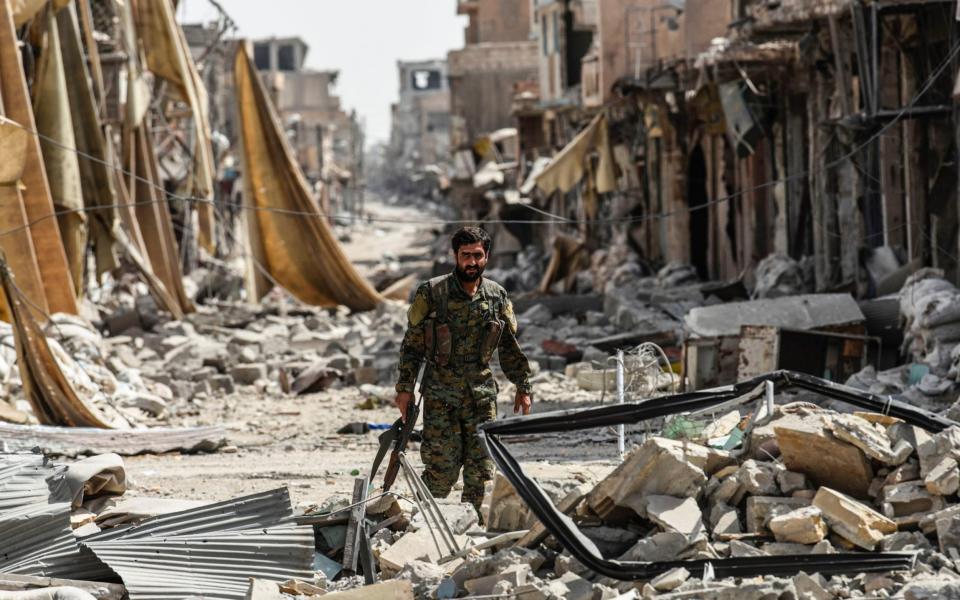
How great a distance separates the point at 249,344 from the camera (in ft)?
67.4

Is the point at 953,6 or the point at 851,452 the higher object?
the point at 953,6

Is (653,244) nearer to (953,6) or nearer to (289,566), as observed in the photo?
(953,6)

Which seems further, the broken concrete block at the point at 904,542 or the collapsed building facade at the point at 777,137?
the collapsed building facade at the point at 777,137

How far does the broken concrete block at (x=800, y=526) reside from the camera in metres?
6.06

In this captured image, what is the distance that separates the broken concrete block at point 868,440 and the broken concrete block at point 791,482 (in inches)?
9.3

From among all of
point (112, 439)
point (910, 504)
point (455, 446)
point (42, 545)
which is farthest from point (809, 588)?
point (112, 439)

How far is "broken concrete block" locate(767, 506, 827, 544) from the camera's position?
6.06 meters

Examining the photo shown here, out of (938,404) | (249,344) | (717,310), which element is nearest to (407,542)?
(938,404)

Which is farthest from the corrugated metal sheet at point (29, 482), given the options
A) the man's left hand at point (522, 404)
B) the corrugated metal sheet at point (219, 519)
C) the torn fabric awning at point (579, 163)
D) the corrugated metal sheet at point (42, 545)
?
the torn fabric awning at point (579, 163)

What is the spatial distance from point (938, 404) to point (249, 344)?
38.3 feet

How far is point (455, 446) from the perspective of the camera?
7.31 meters

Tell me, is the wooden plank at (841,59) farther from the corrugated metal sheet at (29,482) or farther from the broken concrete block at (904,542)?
the corrugated metal sheet at (29,482)

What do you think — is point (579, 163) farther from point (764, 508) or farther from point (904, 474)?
point (764, 508)

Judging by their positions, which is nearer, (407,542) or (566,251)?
(407,542)
